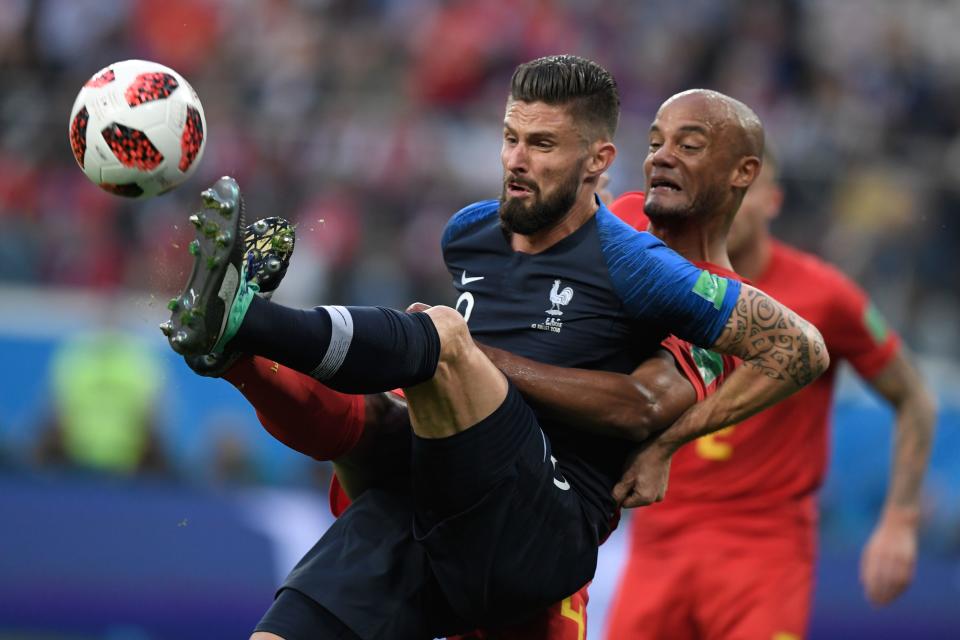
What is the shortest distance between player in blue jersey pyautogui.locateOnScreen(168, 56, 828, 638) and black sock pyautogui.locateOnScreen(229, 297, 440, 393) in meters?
0.01

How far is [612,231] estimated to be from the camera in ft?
15.1

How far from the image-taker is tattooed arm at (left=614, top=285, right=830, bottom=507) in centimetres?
454

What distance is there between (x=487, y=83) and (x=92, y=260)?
3844 mm

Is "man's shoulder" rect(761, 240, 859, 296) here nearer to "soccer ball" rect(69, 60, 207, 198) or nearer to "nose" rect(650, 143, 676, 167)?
"nose" rect(650, 143, 676, 167)

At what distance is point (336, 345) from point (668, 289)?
3.48 ft

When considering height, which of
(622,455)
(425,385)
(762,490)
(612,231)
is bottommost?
(762,490)

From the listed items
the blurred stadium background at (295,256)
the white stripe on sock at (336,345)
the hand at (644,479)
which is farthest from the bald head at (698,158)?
the blurred stadium background at (295,256)

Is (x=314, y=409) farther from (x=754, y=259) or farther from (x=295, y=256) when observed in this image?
(x=295, y=256)

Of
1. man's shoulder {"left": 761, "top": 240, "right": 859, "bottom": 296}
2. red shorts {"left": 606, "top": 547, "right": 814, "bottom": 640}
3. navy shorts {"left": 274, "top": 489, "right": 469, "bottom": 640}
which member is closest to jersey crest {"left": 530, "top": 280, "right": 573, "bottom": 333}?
navy shorts {"left": 274, "top": 489, "right": 469, "bottom": 640}

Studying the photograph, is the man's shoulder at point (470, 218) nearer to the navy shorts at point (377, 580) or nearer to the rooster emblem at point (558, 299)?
the rooster emblem at point (558, 299)

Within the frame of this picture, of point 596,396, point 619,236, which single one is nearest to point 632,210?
point 619,236

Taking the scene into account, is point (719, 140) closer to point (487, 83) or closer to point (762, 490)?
point (762, 490)

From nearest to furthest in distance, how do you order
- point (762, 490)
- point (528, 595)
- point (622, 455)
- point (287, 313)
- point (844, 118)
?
point (287, 313) < point (528, 595) < point (622, 455) < point (762, 490) < point (844, 118)

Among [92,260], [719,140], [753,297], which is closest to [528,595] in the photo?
[753,297]
